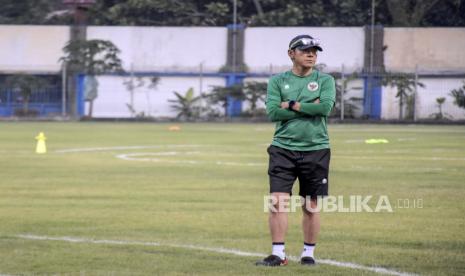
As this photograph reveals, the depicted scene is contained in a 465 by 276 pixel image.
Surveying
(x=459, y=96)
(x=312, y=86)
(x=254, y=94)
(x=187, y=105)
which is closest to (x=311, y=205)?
(x=312, y=86)

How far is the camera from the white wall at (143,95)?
5250cm

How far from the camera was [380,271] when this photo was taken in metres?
8.85

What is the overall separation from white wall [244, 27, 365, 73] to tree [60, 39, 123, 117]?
655 cm

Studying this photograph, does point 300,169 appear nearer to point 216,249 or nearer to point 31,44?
point 216,249

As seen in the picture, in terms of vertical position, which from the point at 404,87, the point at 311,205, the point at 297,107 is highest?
the point at 297,107

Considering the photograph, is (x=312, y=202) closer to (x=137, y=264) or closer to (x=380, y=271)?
(x=380, y=271)

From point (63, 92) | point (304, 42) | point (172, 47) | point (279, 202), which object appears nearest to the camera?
point (304, 42)

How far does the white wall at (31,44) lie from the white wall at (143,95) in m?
4.34

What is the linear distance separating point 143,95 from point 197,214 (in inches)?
1578

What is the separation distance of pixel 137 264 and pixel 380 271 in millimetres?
2000

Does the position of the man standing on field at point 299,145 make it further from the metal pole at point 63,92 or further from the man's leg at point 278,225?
the metal pole at point 63,92

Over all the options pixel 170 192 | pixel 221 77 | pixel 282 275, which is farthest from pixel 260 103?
pixel 282 275

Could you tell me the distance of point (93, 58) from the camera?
53656 millimetres

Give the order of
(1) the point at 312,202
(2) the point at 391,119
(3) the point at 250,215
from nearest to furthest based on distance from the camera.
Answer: (1) the point at 312,202 → (3) the point at 250,215 → (2) the point at 391,119
